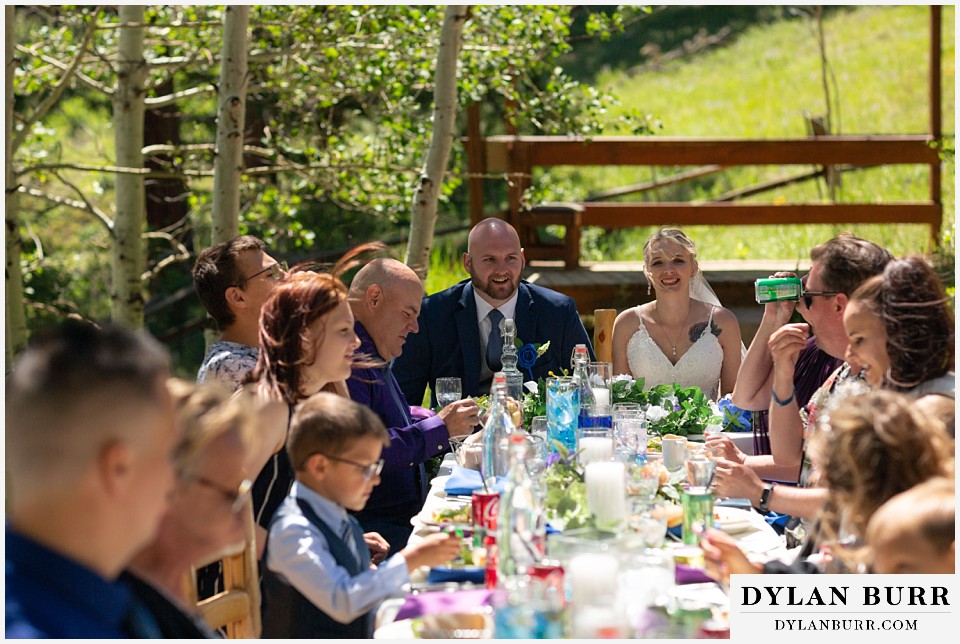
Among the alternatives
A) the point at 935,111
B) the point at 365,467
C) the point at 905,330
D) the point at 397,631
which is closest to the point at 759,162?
the point at 935,111

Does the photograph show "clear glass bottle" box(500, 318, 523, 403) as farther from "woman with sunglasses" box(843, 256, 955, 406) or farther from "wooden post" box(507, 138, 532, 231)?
"wooden post" box(507, 138, 532, 231)

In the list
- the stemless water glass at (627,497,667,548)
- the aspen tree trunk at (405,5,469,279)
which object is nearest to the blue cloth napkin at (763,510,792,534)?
the stemless water glass at (627,497,667,548)

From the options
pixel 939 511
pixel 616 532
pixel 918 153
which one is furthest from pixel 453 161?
pixel 939 511

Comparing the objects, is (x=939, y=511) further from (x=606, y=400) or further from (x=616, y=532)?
(x=606, y=400)

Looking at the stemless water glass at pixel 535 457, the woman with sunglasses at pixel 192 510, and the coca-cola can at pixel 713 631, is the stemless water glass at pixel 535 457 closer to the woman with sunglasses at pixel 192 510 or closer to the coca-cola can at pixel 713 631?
the coca-cola can at pixel 713 631

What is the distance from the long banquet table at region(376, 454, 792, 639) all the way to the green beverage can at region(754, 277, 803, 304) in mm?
1002

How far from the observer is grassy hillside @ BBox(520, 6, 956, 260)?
42.3ft

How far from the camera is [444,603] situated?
88.2 inches

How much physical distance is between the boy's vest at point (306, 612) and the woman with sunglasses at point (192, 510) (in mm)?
501

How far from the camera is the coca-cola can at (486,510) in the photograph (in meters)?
2.60

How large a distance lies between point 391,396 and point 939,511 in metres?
2.49

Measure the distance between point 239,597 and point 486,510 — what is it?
2.03 feet

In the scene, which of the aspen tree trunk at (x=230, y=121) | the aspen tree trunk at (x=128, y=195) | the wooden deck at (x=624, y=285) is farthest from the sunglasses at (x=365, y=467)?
the wooden deck at (x=624, y=285)

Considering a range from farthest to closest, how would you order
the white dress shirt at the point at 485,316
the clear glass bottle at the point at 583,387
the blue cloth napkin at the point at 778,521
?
the white dress shirt at the point at 485,316 < the clear glass bottle at the point at 583,387 < the blue cloth napkin at the point at 778,521
